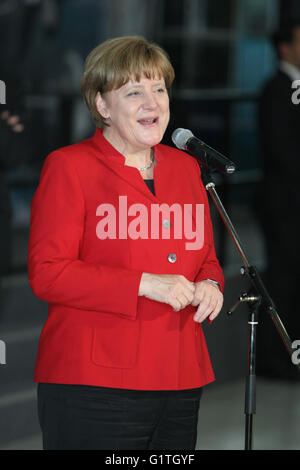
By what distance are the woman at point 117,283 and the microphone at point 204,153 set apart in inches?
Result: 3.0

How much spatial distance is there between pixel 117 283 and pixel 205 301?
0.21 meters

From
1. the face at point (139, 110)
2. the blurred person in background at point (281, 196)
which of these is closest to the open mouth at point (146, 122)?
the face at point (139, 110)

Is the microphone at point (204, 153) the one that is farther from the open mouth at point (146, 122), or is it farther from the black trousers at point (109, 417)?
the black trousers at point (109, 417)

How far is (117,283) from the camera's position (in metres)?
1.88

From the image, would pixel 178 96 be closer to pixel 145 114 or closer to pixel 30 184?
pixel 30 184

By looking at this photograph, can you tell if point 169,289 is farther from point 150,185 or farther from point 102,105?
point 102,105

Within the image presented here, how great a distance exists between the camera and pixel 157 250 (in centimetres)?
196

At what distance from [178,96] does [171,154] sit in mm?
2827

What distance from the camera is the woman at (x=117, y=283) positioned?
1889mm

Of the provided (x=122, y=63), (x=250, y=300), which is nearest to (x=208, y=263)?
(x=250, y=300)

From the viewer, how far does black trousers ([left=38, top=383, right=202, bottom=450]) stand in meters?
1.93

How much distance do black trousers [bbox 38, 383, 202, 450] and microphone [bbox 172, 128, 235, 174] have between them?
53 cm
